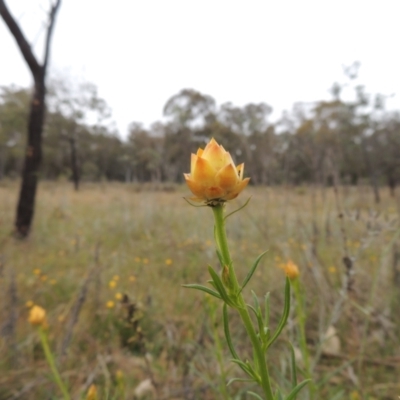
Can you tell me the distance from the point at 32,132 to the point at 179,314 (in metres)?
3.47

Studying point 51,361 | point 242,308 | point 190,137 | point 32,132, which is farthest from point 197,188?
point 190,137

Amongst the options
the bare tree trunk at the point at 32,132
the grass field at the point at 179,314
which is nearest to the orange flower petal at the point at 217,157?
the grass field at the point at 179,314

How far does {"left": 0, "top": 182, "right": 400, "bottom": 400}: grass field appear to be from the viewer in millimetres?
1270

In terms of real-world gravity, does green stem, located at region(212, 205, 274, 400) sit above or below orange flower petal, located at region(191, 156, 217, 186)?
below

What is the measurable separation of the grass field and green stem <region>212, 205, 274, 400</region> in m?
0.41

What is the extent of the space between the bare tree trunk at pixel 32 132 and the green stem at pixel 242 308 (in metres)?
4.37

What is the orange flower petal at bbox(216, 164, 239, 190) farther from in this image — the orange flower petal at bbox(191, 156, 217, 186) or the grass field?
the grass field

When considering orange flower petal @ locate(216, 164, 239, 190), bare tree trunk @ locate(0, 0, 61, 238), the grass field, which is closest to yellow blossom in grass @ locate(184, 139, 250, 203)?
orange flower petal @ locate(216, 164, 239, 190)

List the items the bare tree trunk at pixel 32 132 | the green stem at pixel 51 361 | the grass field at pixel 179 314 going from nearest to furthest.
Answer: the green stem at pixel 51 361
the grass field at pixel 179 314
the bare tree trunk at pixel 32 132

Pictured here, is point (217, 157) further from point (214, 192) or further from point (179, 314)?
point (179, 314)

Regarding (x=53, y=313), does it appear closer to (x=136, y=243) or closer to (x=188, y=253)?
(x=188, y=253)

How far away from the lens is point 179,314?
2.17 meters

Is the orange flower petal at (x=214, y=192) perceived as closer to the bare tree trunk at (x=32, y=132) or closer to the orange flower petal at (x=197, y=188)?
the orange flower petal at (x=197, y=188)

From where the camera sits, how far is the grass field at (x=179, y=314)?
4.17 feet
